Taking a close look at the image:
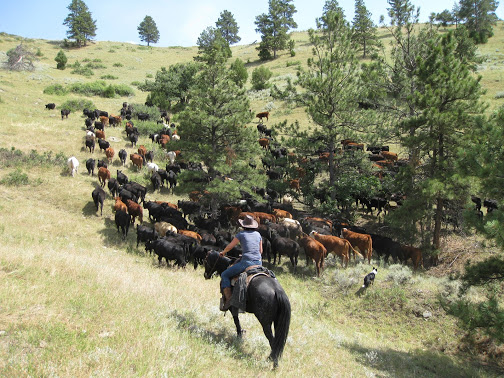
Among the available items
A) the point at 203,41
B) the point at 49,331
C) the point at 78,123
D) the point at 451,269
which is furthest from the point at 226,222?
the point at 203,41

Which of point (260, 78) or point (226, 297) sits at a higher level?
point (260, 78)

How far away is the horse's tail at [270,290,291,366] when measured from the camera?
18.4 ft

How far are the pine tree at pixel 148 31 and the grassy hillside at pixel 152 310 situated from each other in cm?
9675

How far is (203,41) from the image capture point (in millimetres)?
60062

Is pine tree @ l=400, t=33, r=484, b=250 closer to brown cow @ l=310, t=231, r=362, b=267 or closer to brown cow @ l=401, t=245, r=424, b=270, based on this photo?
brown cow @ l=401, t=245, r=424, b=270

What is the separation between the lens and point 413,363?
827 cm

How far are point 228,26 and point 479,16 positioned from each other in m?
59.8

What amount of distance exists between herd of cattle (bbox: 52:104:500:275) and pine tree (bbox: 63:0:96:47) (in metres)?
70.4

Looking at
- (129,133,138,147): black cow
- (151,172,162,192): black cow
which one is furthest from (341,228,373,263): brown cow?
(129,133,138,147): black cow

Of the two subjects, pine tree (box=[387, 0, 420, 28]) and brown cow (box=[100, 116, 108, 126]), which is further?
brown cow (box=[100, 116, 108, 126])

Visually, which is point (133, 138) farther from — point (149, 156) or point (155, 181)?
point (155, 181)

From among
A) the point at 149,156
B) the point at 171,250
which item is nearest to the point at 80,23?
the point at 149,156

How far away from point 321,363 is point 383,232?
→ 1328cm

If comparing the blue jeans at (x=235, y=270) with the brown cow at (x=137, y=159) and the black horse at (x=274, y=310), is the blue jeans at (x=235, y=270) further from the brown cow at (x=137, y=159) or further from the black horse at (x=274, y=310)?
the brown cow at (x=137, y=159)
